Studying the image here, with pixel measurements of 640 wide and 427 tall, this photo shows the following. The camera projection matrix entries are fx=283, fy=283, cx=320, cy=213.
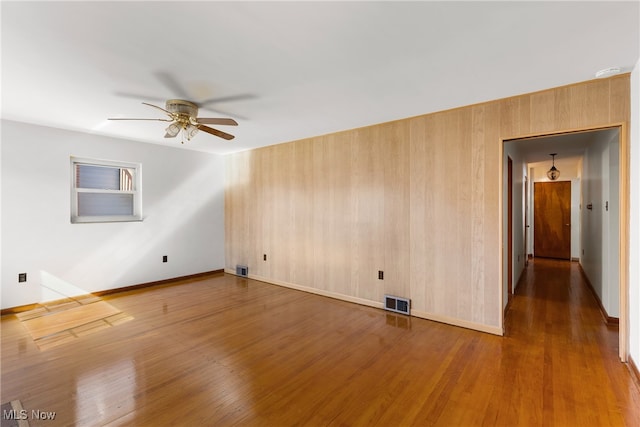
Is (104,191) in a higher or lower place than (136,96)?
lower

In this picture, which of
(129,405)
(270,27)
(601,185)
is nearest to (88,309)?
(129,405)

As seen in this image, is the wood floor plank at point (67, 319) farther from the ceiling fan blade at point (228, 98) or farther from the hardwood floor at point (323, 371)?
the ceiling fan blade at point (228, 98)

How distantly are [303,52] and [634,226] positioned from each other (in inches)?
113

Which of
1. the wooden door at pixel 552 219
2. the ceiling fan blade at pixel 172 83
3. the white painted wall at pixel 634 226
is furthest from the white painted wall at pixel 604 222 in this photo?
the ceiling fan blade at pixel 172 83

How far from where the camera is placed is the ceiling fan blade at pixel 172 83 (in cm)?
234

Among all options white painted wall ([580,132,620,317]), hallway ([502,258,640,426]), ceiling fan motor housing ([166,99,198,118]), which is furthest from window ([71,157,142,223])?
white painted wall ([580,132,620,317])

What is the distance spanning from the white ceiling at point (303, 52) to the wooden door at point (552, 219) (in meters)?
6.13

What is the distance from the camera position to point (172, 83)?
8.22ft

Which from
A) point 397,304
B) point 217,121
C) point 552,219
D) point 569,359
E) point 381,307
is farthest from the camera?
point 552,219

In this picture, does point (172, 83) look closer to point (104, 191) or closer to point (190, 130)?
point (190, 130)

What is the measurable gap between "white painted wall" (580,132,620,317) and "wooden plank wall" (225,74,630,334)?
1.20m

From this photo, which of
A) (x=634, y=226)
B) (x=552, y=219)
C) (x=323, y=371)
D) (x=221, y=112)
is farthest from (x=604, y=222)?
(x=221, y=112)

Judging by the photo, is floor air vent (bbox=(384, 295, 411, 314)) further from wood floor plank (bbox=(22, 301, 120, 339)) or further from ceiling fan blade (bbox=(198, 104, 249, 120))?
wood floor plank (bbox=(22, 301, 120, 339))

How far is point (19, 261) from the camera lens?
365 cm
